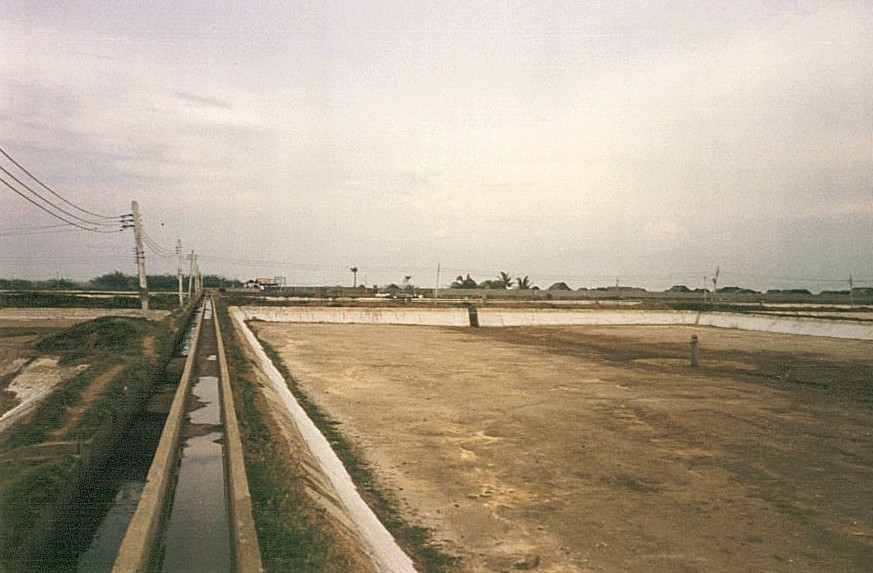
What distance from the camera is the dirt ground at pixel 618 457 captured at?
694cm

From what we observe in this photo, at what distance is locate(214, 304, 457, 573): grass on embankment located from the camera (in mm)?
5164

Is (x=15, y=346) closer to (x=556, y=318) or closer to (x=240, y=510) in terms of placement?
(x=240, y=510)

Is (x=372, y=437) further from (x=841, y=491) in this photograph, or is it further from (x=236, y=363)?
(x=841, y=491)

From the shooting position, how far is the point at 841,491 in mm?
9078

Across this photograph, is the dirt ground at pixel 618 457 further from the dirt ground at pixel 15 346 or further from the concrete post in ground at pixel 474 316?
the concrete post in ground at pixel 474 316

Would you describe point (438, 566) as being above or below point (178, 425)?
below

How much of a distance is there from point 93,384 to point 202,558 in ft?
31.7

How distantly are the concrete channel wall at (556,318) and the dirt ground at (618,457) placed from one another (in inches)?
774

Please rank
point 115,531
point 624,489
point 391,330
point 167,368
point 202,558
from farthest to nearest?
point 391,330, point 167,368, point 624,489, point 115,531, point 202,558

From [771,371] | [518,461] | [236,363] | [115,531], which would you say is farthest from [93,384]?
[771,371]

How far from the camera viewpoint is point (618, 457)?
10.6m

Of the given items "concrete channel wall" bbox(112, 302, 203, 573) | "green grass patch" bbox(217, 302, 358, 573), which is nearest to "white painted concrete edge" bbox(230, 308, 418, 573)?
"green grass patch" bbox(217, 302, 358, 573)

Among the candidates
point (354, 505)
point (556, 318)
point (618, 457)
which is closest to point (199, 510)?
point (354, 505)

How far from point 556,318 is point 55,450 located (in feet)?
155
